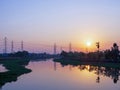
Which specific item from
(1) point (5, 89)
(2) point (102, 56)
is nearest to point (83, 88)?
(1) point (5, 89)

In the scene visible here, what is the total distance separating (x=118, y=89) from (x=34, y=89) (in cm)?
949

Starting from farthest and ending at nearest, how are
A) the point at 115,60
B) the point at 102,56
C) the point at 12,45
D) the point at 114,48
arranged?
the point at 12,45 < the point at 102,56 < the point at 114,48 < the point at 115,60

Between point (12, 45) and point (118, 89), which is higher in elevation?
point (12, 45)

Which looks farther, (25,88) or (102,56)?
(102,56)

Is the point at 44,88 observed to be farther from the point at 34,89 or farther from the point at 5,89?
the point at 5,89

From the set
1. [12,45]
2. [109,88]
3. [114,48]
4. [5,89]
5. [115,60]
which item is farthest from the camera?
[12,45]

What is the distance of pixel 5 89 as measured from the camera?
28438 mm

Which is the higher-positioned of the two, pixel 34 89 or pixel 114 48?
pixel 114 48

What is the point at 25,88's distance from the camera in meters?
30.0

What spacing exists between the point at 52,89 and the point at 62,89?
44.6 inches

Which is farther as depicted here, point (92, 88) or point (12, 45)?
point (12, 45)

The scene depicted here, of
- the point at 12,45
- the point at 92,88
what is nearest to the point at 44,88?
the point at 92,88

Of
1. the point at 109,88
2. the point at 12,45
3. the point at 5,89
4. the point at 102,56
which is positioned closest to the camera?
the point at 5,89

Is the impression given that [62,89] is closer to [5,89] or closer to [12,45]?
[5,89]
